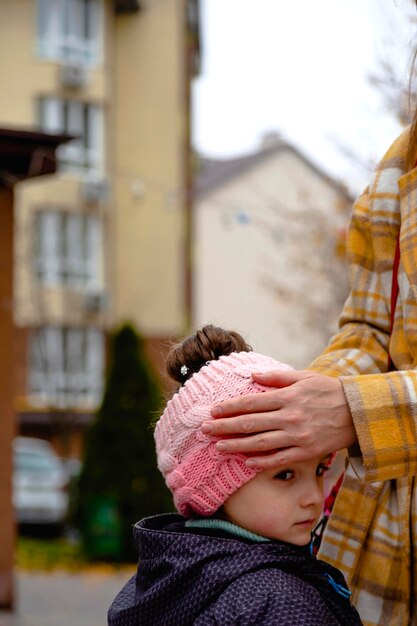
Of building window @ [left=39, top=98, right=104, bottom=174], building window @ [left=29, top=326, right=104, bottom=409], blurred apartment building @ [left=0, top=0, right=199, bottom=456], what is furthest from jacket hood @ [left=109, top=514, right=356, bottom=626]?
building window @ [left=39, top=98, right=104, bottom=174]

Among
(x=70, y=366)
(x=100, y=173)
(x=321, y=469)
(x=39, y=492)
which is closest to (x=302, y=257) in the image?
(x=39, y=492)

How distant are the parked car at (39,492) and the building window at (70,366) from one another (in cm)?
755

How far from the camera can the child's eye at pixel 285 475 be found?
215 centimetres

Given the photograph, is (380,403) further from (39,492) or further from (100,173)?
(100,173)

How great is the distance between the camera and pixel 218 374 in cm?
222

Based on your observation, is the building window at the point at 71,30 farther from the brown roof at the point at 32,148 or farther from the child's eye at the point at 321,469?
the child's eye at the point at 321,469

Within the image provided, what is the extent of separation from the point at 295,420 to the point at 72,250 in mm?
29458

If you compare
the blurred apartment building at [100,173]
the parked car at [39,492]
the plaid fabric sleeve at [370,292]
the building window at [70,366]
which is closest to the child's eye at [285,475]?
the plaid fabric sleeve at [370,292]

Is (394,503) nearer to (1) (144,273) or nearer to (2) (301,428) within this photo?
Result: (2) (301,428)

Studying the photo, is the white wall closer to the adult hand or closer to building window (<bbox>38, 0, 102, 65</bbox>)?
the adult hand

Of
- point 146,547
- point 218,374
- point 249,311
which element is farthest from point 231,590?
point 249,311

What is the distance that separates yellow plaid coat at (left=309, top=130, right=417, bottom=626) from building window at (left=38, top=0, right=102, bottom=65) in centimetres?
3028

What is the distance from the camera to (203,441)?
218cm

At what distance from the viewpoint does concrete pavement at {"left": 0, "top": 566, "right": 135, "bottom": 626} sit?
10.1 meters
